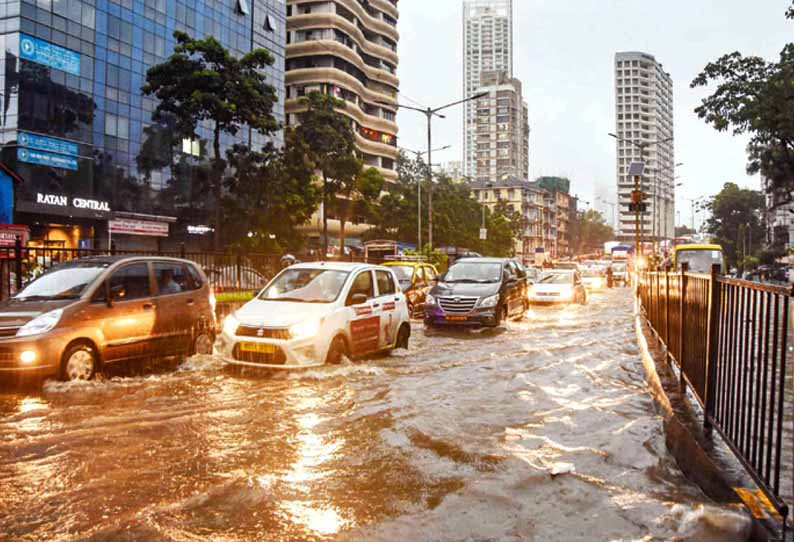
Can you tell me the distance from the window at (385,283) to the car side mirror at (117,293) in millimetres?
4024

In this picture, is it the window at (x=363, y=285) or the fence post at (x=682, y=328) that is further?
the window at (x=363, y=285)

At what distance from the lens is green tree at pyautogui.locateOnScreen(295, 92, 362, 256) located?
45562mm

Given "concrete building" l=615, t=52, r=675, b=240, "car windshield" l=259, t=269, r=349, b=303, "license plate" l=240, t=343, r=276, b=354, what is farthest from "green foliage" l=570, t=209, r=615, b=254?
"license plate" l=240, t=343, r=276, b=354

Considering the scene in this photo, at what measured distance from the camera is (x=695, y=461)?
4.76m

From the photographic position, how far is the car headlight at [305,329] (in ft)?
29.0

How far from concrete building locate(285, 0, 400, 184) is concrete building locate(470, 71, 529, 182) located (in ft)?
272

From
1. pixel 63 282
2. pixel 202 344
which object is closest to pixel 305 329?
pixel 202 344


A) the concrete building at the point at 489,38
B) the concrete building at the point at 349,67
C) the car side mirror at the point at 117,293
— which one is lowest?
the car side mirror at the point at 117,293

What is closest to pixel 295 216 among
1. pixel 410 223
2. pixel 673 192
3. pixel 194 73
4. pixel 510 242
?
pixel 194 73

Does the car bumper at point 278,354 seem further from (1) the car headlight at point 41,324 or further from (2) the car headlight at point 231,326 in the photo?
(1) the car headlight at point 41,324

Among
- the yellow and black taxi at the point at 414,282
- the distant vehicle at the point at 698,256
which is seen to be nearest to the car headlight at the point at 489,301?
the yellow and black taxi at the point at 414,282

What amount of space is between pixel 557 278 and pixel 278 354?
61.4 ft

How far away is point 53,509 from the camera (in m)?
4.17

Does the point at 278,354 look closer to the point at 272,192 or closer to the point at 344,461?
the point at 344,461
